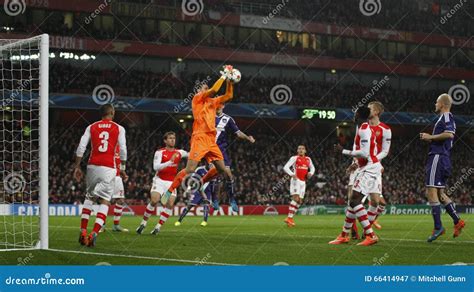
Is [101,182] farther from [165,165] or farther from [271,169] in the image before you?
[271,169]

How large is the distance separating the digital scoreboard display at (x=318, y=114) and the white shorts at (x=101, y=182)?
109 feet

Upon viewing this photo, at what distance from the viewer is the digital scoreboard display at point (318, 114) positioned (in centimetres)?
4500

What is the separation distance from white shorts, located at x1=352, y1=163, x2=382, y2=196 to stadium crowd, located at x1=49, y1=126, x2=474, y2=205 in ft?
72.9

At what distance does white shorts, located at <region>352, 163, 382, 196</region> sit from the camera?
12.8 m

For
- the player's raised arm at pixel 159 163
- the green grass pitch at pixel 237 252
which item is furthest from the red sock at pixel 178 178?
the player's raised arm at pixel 159 163

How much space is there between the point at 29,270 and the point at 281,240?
683 centimetres

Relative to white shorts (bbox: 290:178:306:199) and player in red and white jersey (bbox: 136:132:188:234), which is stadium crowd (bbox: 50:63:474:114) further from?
player in red and white jersey (bbox: 136:132:188:234)

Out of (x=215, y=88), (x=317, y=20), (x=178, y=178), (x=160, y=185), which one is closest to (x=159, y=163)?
(x=160, y=185)

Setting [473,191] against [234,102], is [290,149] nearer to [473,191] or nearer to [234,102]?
[234,102]

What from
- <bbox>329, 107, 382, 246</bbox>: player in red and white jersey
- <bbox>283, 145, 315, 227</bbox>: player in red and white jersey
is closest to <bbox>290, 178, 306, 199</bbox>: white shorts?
<bbox>283, 145, 315, 227</bbox>: player in red and white jersey

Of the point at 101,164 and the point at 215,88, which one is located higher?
the point at 215,88

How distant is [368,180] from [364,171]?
0.18 m

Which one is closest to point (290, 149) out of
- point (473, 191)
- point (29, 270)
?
point (473, 191)

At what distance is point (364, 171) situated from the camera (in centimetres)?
1303
